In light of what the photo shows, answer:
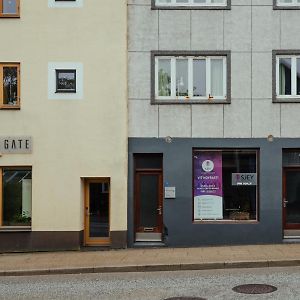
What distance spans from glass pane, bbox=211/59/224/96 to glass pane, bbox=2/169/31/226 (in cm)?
617

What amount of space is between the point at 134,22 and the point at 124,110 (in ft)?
8.88

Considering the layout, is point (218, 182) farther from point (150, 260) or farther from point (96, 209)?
point (150, 260)

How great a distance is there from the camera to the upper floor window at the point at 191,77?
61.0 ft

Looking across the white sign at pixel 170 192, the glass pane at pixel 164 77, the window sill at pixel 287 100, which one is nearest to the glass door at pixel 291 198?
the window sill at pixel 287 100

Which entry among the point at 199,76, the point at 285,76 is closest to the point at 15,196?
the point at 199,76

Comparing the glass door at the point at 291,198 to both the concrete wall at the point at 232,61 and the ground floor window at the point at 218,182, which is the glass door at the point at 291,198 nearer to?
the ground floor window at the point at 218,182

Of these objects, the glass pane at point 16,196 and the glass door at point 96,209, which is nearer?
the glass pane at point 16,196

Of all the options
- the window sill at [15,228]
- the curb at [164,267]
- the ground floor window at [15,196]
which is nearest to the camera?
the curb at [164,267]

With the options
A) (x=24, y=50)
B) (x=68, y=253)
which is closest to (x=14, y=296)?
(x=68, y=253)

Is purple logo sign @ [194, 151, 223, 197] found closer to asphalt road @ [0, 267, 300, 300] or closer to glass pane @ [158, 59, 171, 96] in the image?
glass pane @ [158, 59, 171, 96]

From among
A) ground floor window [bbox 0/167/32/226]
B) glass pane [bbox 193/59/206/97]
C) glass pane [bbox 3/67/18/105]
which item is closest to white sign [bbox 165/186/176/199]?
glass pane [bbox 193/59/206/97]

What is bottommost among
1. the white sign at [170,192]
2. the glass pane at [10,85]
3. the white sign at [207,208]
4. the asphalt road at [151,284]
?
the asphalt road at [151,284]

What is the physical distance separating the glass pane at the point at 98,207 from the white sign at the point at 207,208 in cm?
275

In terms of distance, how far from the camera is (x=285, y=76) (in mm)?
18672
